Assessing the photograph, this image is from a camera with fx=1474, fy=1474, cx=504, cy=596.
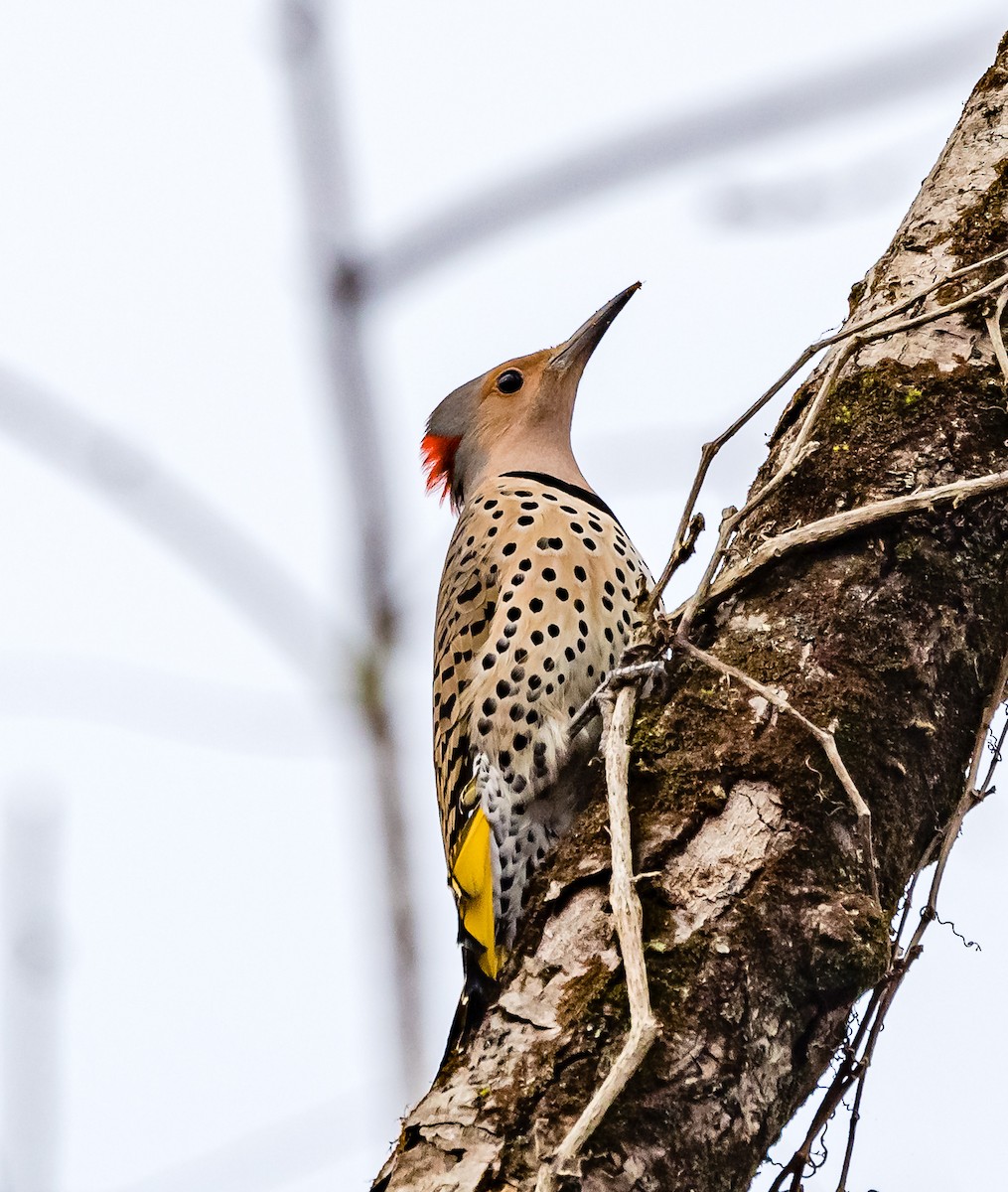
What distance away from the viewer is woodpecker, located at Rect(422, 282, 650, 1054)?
3221 mm

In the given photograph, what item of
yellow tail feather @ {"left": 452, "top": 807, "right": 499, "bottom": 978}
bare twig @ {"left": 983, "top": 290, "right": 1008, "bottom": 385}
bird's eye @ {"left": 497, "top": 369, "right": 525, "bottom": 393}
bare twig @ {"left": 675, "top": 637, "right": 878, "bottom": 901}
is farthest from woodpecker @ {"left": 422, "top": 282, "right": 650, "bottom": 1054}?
bare twig @ {"left": 983, "top": 290, "right": 1008, "bottom": 385}

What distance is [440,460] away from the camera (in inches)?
200

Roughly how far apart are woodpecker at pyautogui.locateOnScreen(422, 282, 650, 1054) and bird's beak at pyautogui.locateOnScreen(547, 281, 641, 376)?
1.10ft

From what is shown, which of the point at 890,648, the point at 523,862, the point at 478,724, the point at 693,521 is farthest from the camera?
the point at 478,724

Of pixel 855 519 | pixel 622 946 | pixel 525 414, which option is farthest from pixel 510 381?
pixel 622 946

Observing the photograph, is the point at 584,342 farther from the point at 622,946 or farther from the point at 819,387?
the point at 622,946

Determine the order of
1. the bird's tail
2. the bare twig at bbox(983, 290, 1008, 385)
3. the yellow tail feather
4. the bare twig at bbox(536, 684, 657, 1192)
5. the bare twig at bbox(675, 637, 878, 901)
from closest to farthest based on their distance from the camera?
the bare twig at bbox(536, 684, 657, 1192) → the bare twig at bbox(675, 637, 878, 901) → the bird's tail → the bare twig at bbox(983, 290, 1008, 385) → the yellow tail feather

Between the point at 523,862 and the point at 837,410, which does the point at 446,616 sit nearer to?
the point at 523,862

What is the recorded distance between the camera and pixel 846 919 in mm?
2268

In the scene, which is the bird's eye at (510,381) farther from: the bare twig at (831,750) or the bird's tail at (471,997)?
the bare twig at (831,750)

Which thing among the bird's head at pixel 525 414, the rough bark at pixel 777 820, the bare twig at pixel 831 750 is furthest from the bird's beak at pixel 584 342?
the bare twig at pixel 831 750

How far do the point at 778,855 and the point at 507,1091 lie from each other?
56 cm

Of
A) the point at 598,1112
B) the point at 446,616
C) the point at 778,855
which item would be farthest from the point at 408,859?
the point at 446,616

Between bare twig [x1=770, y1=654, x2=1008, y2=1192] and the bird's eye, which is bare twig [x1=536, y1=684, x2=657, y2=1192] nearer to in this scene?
bare twig [x1=770, y1=654, x2=1008, y2=1192]
